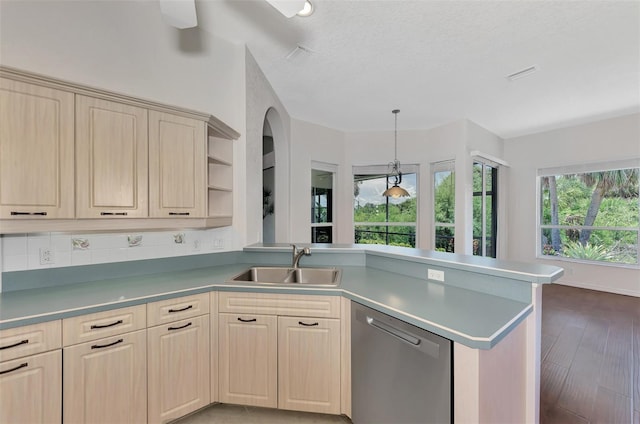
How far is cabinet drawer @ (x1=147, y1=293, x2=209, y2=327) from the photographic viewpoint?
5.30ft

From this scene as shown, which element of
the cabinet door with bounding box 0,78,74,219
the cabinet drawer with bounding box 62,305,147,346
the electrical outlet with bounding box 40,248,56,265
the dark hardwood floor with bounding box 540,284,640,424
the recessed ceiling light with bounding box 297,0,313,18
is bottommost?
the dark hardwood floor with bounding box 540,284,640,424

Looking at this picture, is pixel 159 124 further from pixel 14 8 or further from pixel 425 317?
pixel 425 317

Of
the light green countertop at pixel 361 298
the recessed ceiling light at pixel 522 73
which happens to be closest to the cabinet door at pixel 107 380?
the light green countertop at pixel 361 298

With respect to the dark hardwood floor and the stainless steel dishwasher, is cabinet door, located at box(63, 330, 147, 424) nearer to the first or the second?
the stainless steel dishwasher

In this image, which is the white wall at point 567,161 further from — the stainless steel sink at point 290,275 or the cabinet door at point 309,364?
the cabinet door at point 309,364

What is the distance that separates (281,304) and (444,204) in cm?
393

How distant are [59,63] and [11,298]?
148cm

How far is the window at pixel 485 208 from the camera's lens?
5.02 metres

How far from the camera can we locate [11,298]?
151 centimetres

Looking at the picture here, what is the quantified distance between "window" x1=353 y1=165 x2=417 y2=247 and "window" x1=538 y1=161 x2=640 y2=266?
8.61 ft

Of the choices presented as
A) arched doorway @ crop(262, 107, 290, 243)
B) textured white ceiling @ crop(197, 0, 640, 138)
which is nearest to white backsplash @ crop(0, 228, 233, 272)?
arched doorway @ crop(262, 107, 290, 243)

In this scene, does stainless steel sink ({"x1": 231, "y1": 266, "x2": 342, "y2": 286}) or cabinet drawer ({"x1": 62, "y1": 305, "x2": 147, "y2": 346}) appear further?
stainless steel sink ({"x1": 231, "y1": 266, "x2": 342, "y2": 286})

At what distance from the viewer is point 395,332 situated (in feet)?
4.47

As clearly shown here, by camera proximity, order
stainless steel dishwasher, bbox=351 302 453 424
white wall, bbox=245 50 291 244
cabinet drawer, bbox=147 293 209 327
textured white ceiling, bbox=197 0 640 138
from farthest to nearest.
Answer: white wall, bbox=245 50 291 244
textured white ceiling, bbox=197 0 640 138
cabinet drawer, bbox=147 293 209 327
stainless steel dishwasher, bbox=351 302 453 424
